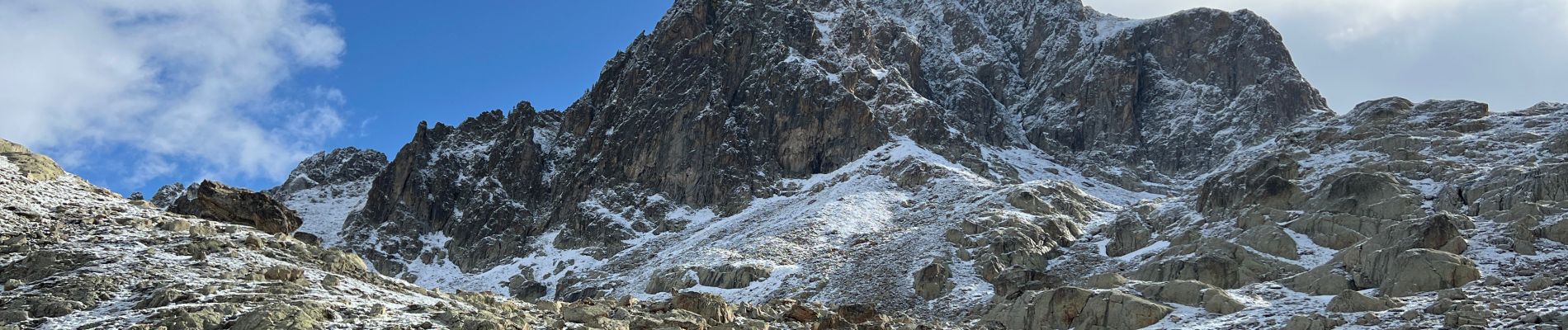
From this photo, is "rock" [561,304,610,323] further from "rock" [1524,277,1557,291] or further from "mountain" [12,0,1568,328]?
"rock" [1524,277,1557,291]

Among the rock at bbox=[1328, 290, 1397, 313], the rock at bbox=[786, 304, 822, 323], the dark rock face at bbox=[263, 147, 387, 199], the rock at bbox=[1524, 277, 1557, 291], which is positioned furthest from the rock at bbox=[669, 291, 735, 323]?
the dark rock face at bbox=[263, 147, 387, 199]

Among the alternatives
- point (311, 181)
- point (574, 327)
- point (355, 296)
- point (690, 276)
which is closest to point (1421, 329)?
point (574, 327)

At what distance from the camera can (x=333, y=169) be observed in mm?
184500

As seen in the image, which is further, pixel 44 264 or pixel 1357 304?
pixel 1357 304

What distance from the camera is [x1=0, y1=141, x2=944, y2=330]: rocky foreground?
33156mm

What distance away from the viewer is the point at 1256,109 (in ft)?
421

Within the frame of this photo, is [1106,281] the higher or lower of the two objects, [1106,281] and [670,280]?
the lower

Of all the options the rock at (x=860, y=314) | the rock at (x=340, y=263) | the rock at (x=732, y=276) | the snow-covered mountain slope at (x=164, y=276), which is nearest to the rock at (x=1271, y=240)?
the rock at (x=860, y=314)

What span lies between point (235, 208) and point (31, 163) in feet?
27.4

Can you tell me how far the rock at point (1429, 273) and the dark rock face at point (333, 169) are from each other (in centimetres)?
14975

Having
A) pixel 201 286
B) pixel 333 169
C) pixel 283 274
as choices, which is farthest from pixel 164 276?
pixel 333 169

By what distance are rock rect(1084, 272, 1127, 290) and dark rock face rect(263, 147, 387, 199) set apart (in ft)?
438

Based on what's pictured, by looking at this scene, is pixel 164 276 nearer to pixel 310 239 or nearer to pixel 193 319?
pixel 193 319

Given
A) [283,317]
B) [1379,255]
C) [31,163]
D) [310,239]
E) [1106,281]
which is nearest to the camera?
[283,317]
